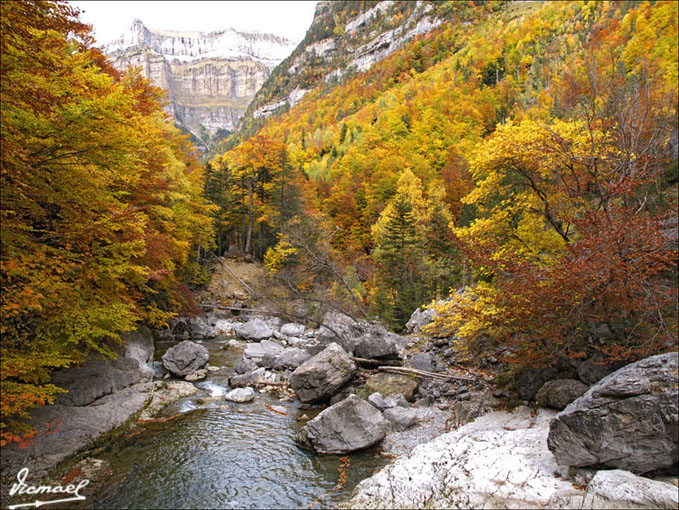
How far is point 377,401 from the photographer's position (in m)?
11.9

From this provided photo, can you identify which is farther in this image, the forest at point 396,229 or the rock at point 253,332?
the rock at point 253,332

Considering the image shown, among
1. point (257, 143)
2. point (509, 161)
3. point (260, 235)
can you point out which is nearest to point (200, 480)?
point (509, 161)

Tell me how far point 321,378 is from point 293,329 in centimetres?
1379

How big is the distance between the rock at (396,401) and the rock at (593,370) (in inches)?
209

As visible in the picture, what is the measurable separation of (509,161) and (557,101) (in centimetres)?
3485

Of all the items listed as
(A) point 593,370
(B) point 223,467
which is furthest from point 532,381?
(B) point 223,467

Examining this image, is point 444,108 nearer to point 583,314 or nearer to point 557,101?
point 557,101

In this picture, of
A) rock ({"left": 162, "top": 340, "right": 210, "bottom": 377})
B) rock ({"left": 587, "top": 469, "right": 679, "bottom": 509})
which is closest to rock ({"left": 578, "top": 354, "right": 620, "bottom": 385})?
rock ({"left": 587, "top": 469, "right": 679, "bottom": 509})

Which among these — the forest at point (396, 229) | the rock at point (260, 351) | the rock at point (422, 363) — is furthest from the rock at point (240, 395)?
the rock at point (422, 363)

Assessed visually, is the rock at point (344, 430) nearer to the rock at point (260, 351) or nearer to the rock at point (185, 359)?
the rock at point (185, 359)

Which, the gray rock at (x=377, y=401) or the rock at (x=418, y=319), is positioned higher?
the gray rock at (x=377, y=401)

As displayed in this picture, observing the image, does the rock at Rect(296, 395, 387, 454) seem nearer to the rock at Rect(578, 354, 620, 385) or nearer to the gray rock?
the gray rock

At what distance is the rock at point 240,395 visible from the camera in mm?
13266

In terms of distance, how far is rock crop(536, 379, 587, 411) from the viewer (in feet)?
28.1
